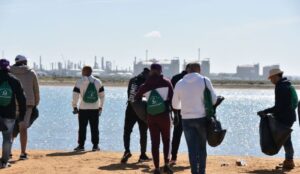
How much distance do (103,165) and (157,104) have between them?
6.46 ft

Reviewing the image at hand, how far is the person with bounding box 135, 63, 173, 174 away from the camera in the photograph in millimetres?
7824

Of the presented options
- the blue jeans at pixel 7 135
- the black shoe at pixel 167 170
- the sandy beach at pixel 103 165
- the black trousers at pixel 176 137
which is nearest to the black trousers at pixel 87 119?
the sandy beach at pixel 103 165

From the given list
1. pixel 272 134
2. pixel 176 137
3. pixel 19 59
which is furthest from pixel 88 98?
pixel 272 134

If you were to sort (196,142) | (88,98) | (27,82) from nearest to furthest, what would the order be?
1. (196,142)
2. (27,82)
3. (88,98)

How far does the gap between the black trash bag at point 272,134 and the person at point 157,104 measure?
68.5 inches

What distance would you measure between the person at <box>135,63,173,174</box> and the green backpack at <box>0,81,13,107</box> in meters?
2.05

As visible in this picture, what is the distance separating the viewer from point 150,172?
8.41 m

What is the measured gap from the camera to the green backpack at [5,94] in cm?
822

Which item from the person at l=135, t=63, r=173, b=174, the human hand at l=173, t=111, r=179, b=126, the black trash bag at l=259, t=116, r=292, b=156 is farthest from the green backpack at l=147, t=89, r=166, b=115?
the black trash bag at l=259, t=116, r=292, b=156

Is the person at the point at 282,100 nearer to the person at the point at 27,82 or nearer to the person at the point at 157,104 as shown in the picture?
the person at the point at 157,104

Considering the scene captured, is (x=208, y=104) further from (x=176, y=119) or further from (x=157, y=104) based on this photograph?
(x=176, y=119)

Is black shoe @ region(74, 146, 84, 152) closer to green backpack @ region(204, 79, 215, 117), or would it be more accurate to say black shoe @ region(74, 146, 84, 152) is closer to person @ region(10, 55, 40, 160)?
person @ region(10, 55, 40, 160)

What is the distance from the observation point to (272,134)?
28.3ft

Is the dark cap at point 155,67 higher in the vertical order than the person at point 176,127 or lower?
higher
